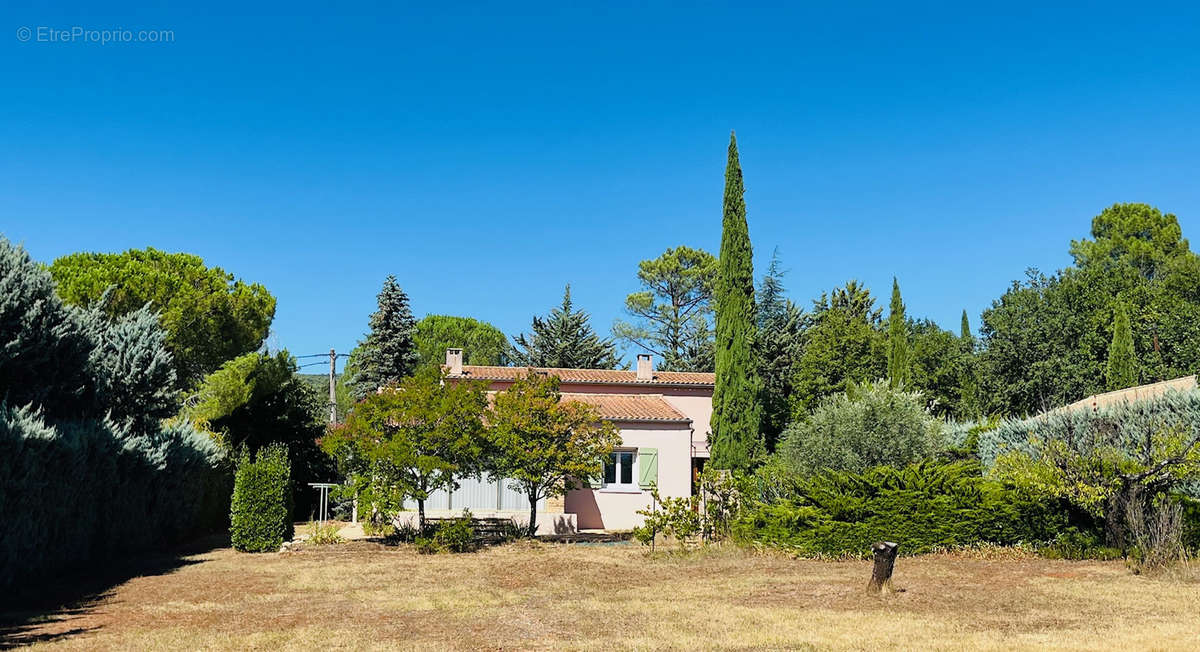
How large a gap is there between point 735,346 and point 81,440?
19.1 m

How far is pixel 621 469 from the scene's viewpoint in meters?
26.0

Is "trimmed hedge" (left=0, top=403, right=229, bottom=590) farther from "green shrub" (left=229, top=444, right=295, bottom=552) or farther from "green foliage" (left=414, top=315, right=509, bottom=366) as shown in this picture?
"green foliage" (left=414, top=315, right=509, bottom=366)

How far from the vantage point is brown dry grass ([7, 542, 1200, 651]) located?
9328 millimetres

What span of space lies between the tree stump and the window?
1415cm

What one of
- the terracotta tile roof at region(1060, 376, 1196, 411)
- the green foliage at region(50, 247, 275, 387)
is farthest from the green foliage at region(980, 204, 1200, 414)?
the green foliage at region(50, 247, 275, 387)

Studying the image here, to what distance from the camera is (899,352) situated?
40.5 m

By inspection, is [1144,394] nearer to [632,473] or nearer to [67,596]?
[632,473]

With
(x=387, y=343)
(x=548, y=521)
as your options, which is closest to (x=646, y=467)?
(x=548, y=521)

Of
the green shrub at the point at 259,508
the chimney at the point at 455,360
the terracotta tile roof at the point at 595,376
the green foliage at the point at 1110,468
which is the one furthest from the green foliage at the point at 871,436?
the chimney at the point at 455,360

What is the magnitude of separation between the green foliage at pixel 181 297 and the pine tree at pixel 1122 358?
34.7m

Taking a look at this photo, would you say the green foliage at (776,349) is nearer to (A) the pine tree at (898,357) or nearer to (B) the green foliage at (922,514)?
(A) the pine tree at (898,357)

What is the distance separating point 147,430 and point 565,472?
929 cm

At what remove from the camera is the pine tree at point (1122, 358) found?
32188mm

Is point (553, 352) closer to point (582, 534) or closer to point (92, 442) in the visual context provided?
point (582, 534)
